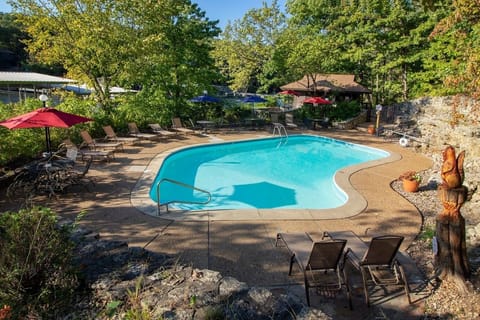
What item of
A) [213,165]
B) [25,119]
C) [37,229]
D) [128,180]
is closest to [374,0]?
[213,165]

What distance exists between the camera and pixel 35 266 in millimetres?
3324

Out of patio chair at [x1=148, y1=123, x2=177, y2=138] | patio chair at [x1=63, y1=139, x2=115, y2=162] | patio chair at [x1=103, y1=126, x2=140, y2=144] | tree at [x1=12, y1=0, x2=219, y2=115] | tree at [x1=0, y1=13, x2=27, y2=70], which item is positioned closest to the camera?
patio chair at [x1=63, y1=139, x2=115, y2=162]

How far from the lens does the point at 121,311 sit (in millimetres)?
3072

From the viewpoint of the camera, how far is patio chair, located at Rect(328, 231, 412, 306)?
14.0 feet

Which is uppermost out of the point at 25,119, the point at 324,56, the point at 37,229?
the point at 324,56

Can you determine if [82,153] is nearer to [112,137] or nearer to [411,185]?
[112,137]

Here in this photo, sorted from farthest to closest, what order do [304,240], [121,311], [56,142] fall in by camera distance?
[56,142]
[304,240]
[121,311]

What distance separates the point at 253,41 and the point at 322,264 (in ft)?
88.6

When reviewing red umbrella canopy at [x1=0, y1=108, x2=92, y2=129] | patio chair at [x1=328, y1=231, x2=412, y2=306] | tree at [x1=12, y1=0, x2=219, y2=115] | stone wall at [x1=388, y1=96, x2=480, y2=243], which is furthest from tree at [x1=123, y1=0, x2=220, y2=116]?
patio chair at [x1=328, y1=231, x2=412, y2=306]

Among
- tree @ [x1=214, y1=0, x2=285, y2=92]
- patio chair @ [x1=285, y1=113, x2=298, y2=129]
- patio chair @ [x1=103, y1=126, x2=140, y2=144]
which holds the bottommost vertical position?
patio chair @ [x1=103, y1=126, x2=140, y2=144]

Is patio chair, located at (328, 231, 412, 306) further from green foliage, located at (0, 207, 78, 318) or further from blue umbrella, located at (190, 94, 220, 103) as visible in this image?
blue umbrella, located at (190, 94, 220, 103)

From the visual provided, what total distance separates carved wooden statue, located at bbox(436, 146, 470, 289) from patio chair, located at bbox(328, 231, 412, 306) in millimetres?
613

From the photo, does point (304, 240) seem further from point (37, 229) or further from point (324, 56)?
point (324, 56)

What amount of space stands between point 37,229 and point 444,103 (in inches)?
649
